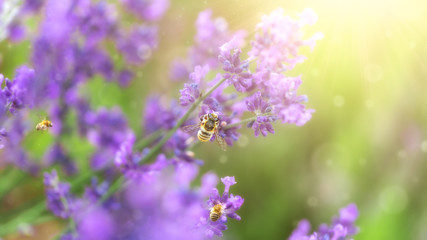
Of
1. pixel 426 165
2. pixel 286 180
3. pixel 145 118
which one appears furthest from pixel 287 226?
pixel 145 118

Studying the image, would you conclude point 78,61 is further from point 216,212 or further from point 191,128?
point 216,212

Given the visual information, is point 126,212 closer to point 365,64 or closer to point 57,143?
point 57,143

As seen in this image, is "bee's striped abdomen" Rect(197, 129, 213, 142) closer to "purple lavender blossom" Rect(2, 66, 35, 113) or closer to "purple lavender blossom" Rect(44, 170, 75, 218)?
"purple lavender blossom" Rect(2, 66, 35, 113)

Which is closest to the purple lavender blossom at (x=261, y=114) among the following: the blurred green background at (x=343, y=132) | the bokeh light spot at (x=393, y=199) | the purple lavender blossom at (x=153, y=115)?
the purple lavender blossom at (x=153, y=115)

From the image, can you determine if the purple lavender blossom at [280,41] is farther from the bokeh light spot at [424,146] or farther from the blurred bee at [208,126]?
the bokeh light spot at [424,146]

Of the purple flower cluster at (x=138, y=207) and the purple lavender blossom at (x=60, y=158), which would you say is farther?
the purple lavender blossom at (x=60, y=158)

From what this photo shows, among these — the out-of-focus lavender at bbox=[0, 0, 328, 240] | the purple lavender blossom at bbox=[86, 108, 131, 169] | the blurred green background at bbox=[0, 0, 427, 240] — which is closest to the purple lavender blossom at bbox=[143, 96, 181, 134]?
the out-of-focus lavender at bbox=[0, 0, 328, 240]
